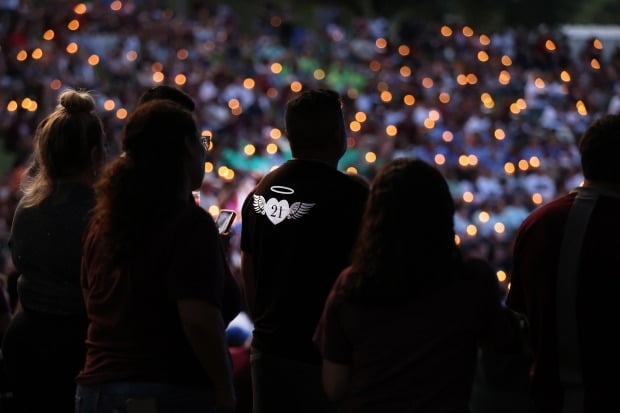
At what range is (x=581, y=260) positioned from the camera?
10.3 feet

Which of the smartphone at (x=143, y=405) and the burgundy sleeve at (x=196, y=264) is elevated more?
the burgundy sleeve at (x=196, y=264)

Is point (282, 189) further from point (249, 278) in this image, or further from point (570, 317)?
point (570, 317)

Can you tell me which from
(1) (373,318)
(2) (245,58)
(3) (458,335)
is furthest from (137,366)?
(2) (245,58)

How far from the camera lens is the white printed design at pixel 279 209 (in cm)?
345

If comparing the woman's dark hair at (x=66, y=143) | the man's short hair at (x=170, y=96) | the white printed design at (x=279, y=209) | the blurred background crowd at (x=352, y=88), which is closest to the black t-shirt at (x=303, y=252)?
the white printed design at (x=279, y=209)

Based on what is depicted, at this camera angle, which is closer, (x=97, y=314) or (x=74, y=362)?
(x=97, y=314)

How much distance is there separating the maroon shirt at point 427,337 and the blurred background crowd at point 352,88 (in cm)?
794

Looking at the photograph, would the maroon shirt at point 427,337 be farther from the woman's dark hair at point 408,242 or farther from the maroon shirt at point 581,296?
the maroon shirt at point 581,296

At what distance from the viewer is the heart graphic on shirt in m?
3.48

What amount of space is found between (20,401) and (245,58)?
15906mm

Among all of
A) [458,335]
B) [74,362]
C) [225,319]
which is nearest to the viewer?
[458,335]

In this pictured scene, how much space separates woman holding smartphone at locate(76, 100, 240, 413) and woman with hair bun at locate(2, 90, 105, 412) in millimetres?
406

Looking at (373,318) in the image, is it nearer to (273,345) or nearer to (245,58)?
(273,345)

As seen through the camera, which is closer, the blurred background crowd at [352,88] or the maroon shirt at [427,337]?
the maroon shirt at [427,337]
